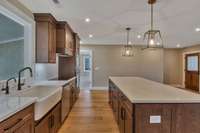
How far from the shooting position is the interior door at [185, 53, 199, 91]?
9.12 meters

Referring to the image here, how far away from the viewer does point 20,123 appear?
178 cm

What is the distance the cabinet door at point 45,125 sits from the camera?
91.0 inches

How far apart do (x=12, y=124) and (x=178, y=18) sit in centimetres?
418

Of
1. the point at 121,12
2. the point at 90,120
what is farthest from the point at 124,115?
the point at 121,12

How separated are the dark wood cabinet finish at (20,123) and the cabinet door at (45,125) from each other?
21 cm

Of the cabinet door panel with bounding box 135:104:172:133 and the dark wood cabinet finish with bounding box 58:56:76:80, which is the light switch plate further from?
the dark wood cabinet finish with bounding box 58:56:76:80

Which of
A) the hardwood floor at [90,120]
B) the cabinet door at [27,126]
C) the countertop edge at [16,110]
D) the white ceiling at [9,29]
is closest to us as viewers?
the countertop edge at [16,110]

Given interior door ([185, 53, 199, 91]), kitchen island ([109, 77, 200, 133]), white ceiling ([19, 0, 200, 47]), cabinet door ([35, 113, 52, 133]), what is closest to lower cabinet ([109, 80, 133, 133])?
kitchen island ([109, 77, 200, 133])

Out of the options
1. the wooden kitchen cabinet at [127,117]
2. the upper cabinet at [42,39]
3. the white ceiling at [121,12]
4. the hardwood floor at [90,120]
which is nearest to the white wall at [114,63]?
the hardwood floor at [90,120]

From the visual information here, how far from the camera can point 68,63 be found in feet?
20.6

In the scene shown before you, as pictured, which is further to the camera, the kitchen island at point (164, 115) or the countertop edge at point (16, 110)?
the kitchen island at point (164, 115)

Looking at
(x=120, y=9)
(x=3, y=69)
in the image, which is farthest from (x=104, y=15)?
(x=3, y=69)

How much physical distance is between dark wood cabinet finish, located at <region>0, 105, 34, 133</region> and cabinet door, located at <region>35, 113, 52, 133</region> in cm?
21

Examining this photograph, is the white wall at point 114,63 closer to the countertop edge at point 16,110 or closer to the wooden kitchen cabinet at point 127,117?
the wooden kitchen cabinet at point 127,117
